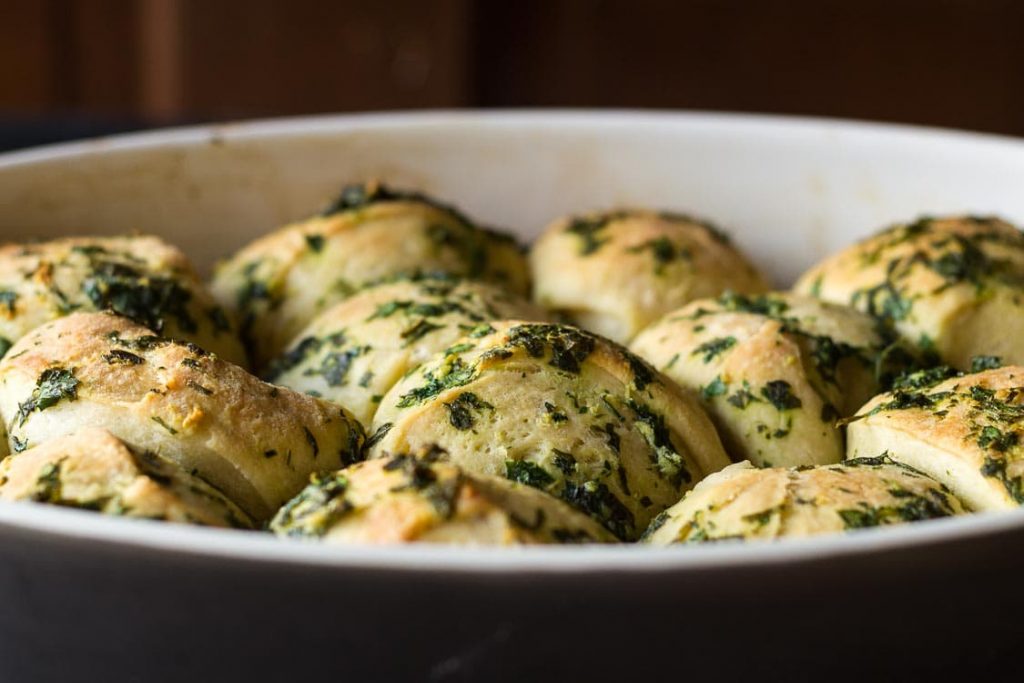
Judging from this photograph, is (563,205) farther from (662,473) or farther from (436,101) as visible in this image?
(436,101)

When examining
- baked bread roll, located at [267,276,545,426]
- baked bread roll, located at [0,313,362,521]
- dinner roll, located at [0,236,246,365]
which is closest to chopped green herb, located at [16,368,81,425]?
baked bread roll, located at [0,313,362,521]

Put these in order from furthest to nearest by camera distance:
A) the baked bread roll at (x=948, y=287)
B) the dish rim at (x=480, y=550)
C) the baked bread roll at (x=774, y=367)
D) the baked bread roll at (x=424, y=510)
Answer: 1. the baked bread roll at (x=948, y=287)
2. the baked bread roll at (x=774, y=367)
3. the baked bread roll at (x=424, y=510)
4. the dish rim at (x=480, y=550)

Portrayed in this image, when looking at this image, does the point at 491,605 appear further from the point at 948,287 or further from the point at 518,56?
the point at 518,56

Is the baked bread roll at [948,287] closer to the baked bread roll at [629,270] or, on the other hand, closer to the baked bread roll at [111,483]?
the baked bread roll at [629,270]

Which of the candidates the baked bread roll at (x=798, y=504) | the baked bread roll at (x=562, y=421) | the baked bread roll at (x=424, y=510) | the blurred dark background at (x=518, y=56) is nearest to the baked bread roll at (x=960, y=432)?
the baked bread roll at (x=798, y=504)

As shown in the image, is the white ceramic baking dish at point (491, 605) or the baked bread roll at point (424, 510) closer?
the white ceramic baking dish at point (491, 605)

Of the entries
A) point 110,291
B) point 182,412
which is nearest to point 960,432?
point 182,412

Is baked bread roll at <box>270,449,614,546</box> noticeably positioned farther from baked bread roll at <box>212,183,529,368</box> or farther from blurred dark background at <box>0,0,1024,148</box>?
blurred dark background at <box>0,0,1024,148</box>

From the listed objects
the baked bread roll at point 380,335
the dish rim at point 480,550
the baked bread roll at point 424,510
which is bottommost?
the baked bread roll at point 380,335

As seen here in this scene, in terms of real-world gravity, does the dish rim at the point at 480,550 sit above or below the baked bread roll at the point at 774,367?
above
